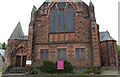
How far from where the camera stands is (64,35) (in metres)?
20.5

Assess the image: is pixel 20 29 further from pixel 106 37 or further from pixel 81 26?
pixel 106 37

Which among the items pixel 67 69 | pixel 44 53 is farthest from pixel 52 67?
pixel 44 53

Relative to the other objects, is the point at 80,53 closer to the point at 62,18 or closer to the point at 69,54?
the point at 69,54

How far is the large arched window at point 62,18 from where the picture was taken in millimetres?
20812

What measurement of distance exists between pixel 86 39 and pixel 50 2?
368 inches

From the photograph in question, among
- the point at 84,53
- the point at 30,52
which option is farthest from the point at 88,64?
the point at 30,52

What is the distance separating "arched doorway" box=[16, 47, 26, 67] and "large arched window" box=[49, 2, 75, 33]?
891cm

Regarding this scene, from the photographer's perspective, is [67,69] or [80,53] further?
[80,53]

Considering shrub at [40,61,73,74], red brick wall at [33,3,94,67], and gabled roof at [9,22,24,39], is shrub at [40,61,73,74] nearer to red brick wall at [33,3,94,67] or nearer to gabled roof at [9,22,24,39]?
red brick wall at [33,3,94,67]

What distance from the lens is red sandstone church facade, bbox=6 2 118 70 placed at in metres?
19.2

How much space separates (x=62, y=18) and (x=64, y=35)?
3.06 metres

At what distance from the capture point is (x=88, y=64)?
18859mm

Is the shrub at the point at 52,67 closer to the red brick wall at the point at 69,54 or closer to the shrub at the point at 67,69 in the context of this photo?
the shrub at the point at 67,69

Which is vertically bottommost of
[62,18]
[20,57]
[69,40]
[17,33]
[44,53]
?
[20,57]
